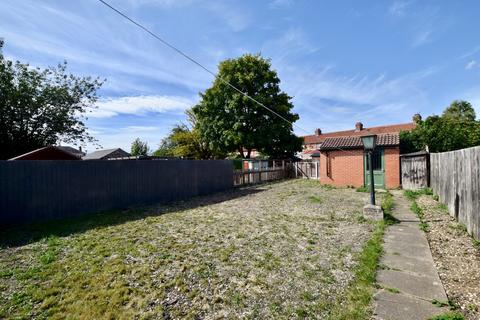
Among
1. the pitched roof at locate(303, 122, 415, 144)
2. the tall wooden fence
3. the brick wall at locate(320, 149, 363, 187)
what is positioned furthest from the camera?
the pitched roof at locate(303, 122, 415, 144)

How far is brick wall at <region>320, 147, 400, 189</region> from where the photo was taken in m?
11.7

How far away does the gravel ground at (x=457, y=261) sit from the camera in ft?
8.54

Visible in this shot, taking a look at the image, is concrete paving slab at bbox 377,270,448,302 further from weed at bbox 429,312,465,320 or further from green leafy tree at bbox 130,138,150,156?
green leafy tree at bbox 130,138,150,156

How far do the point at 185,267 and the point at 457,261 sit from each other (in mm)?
4223

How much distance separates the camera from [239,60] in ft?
70.3

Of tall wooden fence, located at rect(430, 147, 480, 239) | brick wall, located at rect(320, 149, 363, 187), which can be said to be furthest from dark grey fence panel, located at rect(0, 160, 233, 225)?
tall wooden fence, located at rect(430, 147, 480, 239)

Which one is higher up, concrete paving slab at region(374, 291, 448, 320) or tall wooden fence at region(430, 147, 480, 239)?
tall wooden fence at region(430, 147, 480, 239)

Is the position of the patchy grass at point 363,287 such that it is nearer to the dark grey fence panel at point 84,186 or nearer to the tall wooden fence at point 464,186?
the tall wooden fence at point 464,186

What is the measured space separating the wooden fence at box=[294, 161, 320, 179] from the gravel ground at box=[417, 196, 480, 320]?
37.5 ft

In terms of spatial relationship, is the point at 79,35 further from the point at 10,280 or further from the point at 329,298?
the point at 329,298

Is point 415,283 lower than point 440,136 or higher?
lower

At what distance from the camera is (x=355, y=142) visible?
1287 cm

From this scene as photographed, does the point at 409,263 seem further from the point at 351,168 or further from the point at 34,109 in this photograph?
the point at 34,109

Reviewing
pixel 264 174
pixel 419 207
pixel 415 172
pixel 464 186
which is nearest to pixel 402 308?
pixel 464 186
